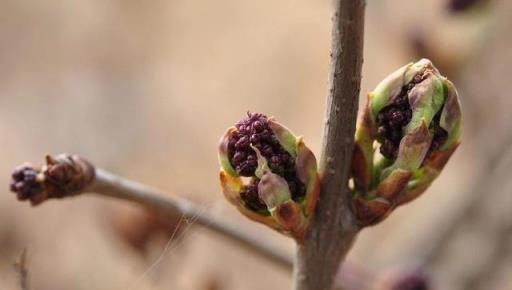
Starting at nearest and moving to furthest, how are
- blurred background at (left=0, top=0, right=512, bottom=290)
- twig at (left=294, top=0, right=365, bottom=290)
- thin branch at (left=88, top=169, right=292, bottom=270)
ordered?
twig at (left=294, top=0, right=365, bottom=290)
thin branch at (left=88, top=169, right=292, bottom=270)
blurred background at (left=0, top=0, right=512, bottom=290)

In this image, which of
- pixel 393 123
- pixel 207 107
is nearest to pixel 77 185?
pixel 393 123

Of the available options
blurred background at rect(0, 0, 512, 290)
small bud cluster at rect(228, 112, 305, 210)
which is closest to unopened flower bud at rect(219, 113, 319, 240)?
small bud cluster at rect(228, 112, 305, 210)

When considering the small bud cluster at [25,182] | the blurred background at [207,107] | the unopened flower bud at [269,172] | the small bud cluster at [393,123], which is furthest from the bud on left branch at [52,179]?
the blurred background at [207,107]

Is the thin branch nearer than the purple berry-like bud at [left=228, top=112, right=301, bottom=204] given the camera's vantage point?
No

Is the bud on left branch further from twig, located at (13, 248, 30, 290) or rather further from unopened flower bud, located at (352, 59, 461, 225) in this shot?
unopened flower bud, located at (352, 59, 461, 225)

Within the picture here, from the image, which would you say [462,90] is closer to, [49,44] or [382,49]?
[382,49]

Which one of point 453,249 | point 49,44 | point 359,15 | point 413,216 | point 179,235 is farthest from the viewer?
point 49,44

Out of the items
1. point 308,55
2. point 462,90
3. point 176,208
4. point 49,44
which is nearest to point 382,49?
point 308,55
